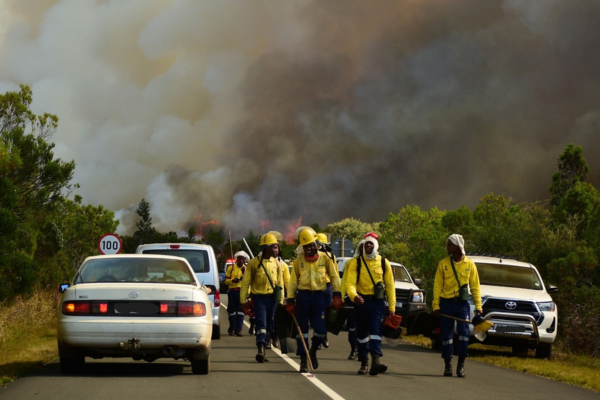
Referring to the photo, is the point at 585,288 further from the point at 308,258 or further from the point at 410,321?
the point at 308,258

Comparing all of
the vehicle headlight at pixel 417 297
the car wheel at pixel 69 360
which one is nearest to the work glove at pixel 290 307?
the car wheel at pixel 69 360

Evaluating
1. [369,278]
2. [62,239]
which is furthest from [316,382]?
[62,239]

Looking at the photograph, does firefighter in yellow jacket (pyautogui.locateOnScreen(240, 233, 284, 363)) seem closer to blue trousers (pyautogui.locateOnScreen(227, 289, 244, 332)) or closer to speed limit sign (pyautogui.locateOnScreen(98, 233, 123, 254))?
blue trousers (pyautogui.locateOnScreen(227, 289, 244, 332))

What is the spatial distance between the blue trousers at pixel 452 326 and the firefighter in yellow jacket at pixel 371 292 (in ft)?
3.63

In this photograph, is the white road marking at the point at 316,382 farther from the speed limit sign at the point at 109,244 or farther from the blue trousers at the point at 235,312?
the speed limit sign at the point at 109,244

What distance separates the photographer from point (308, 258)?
1242cm

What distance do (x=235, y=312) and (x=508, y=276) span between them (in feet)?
20.6

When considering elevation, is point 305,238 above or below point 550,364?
above

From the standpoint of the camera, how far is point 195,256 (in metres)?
18.9

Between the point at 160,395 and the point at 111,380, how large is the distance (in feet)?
5.07

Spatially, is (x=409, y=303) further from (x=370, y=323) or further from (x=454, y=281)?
(x=370, y=323)

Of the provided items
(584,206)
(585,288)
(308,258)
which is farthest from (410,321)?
(584,206)

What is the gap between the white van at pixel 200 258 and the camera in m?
18.5

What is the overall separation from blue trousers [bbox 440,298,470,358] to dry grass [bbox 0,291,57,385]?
5.92m
